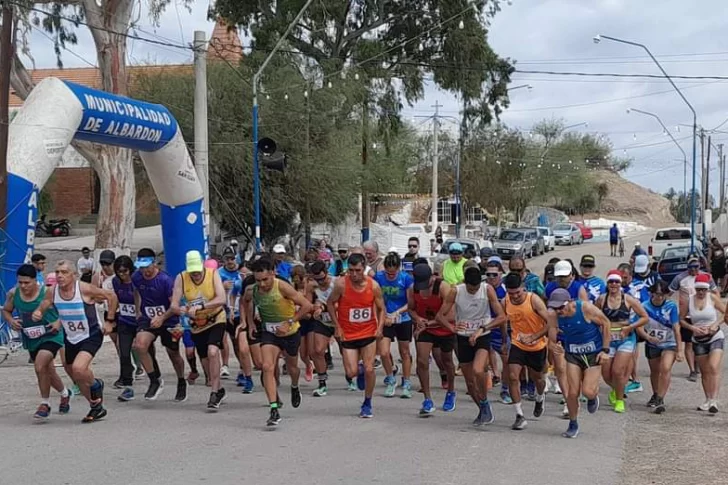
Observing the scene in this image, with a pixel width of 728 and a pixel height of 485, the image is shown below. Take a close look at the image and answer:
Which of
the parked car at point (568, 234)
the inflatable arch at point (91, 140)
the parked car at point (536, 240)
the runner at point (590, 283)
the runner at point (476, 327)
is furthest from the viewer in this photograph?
the parked car at point (568, 234)

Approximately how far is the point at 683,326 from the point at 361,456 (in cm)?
520

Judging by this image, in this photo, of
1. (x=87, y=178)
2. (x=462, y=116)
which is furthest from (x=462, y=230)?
(x=87, y=178)

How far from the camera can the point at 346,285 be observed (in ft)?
35.3

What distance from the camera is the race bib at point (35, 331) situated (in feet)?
32.2

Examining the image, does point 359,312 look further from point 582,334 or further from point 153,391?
point 153,391

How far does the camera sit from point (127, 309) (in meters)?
11.5

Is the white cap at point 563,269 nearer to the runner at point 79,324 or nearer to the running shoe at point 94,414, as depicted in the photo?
the runner at point 79,324

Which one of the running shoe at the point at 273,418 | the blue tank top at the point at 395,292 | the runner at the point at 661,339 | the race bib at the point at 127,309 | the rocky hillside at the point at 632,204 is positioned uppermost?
the rocky hillside at the point at 632,204

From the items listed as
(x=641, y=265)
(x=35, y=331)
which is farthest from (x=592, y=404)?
(x=35, y=331)

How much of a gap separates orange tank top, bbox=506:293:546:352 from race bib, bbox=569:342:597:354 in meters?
0.45

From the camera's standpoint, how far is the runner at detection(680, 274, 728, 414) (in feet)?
37.7

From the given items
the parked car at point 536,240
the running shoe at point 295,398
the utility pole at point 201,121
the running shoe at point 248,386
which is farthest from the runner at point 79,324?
the parked car at point 536,240

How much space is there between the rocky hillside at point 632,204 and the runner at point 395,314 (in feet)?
331

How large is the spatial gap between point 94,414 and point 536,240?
42816 millimetres
